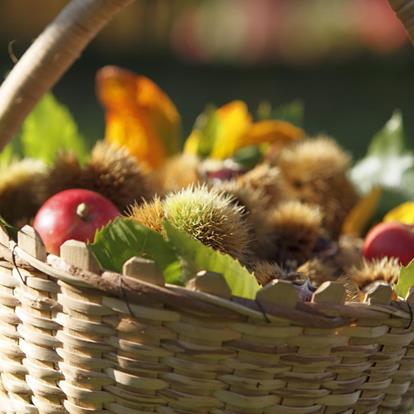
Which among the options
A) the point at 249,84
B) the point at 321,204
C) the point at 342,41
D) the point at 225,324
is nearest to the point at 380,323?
the point at 225,324

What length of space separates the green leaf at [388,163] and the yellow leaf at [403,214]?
0.26 feet

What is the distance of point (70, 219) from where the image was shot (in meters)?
0.97

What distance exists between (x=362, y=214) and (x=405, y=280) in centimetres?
49

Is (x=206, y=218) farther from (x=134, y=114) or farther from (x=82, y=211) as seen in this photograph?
(x=134, y=114)

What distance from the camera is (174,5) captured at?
16.5 feet

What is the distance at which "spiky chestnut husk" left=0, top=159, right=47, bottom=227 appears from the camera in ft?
3.82

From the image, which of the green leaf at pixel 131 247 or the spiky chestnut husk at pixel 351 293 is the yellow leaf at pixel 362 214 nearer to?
the spiky chestnut husk at pixel 351 293

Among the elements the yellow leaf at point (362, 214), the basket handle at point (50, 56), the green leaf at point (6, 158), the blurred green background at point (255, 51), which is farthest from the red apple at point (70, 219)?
the blurred green background at point (255, 51)

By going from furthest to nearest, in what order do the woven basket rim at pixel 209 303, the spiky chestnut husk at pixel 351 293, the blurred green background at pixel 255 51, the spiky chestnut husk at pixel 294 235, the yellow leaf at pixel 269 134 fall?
the blurred green background at pixel 255 51, the yellow leaf at pixel 269 134, the spiky chestnut husk at pixel 294 235, the spiky chestnut husk at pixel 351 293, the woven basket rim at pixel 209 303

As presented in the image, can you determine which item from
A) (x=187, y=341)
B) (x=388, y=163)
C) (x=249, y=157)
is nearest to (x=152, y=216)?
(x=187, y=341)

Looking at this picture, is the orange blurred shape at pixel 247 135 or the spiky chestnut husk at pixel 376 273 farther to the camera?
the orange blurred shape at pixel 247 135

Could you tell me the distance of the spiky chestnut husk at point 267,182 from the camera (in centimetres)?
123

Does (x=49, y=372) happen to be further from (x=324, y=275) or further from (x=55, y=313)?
(x=324, y=275)

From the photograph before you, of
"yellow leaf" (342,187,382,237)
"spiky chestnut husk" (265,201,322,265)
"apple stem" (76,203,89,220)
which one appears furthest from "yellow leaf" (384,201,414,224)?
"apple stem" (76,203,89,220)
